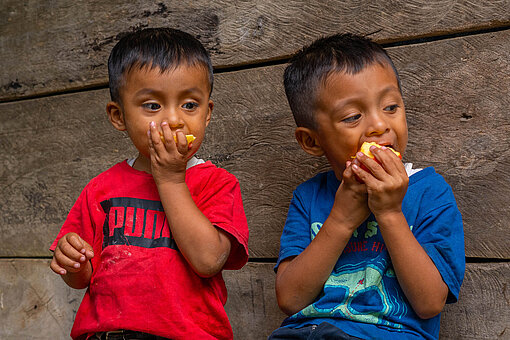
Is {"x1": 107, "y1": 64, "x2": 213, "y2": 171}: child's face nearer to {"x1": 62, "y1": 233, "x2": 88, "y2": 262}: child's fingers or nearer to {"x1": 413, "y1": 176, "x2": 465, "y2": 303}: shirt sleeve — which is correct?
{"x1": 62, "y1": 233, "x2": 88, "y2": 262}: child's fingers

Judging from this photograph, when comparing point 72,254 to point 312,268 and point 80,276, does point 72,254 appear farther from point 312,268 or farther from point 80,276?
point 312,268

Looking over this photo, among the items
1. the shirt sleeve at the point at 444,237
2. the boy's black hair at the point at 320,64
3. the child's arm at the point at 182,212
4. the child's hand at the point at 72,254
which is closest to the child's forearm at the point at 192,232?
the child's arm at the point at 182,212

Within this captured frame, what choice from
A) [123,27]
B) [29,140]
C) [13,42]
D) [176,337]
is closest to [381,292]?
[176,337]

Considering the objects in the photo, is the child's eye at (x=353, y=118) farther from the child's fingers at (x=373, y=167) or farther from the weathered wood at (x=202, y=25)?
the weathered wood at (x=202, y=25)

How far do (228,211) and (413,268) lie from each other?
444 mm

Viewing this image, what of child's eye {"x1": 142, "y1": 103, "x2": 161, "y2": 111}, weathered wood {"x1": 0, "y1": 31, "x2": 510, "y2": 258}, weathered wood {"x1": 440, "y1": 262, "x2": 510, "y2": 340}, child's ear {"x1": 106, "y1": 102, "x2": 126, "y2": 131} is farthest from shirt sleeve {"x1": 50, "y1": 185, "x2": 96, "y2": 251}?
weathered wood {"x1": 440, "y1": 262, "x2": 510, "y2": 340}

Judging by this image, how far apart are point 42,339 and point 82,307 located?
71 centimetres

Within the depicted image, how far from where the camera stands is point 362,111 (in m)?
1.29

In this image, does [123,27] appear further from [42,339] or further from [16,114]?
[42,339]

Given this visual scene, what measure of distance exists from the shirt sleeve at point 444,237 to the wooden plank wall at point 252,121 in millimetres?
265

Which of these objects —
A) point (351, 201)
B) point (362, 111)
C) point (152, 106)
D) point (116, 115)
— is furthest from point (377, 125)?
point (116, 115)

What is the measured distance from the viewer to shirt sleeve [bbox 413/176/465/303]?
1.21 metres

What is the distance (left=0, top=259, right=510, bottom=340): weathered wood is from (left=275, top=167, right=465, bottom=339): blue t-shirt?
0.26m

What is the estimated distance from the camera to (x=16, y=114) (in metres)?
2.09
